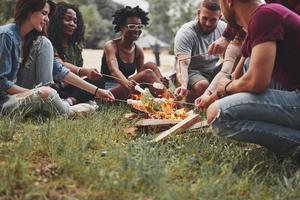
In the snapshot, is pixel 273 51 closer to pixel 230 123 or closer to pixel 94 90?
pixel 230 123

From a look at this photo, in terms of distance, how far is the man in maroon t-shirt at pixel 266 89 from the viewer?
9.36 ft

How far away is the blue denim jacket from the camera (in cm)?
413

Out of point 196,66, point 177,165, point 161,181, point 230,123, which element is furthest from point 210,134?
point 196,66

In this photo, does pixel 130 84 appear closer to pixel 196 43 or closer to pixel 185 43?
pixel 185 43

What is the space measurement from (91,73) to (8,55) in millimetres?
1258

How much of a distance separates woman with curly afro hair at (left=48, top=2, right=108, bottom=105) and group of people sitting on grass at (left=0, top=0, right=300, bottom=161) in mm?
13

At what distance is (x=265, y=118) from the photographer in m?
3.03

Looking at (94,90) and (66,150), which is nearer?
(66,150)

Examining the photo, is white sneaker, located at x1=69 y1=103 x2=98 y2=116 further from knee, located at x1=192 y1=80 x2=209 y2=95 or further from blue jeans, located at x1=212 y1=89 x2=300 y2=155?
blue jeans, located at x1=212 y1=89 x2=300 y2=155

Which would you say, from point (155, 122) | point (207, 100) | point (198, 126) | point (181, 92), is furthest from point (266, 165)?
point (181, 92)

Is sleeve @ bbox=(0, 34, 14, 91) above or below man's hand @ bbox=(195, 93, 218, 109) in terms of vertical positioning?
above

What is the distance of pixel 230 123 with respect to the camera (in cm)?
306

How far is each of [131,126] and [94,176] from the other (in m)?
1.58

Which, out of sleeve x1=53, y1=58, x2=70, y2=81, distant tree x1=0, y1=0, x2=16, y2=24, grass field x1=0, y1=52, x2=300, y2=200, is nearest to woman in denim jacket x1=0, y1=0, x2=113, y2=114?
sleeve x1=53, y1=58, x2=70, y2=81
